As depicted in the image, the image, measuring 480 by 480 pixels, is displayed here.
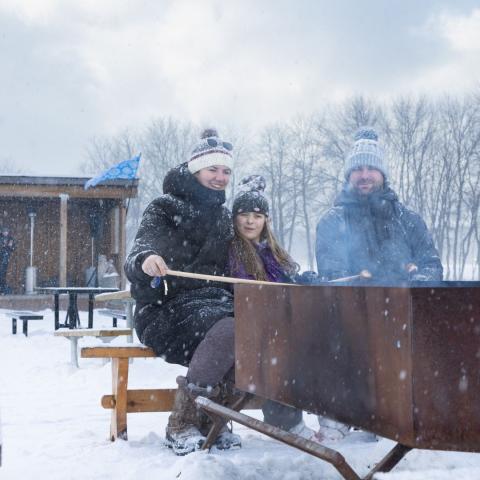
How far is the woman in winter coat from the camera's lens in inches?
138

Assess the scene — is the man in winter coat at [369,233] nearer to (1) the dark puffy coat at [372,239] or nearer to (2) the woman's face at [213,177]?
(1) the dark puffy coat at [372,239]

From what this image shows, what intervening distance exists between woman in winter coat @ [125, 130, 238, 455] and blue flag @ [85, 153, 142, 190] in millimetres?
10764

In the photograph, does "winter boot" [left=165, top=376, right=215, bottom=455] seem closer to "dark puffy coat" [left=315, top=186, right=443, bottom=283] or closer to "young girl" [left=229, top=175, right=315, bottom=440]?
"young girl" [left=229, top=175, right=315, bottom=440]

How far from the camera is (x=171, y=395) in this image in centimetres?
396

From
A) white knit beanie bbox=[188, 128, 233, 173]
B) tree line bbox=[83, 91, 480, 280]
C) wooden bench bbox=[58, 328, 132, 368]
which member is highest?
tree line bbox=[83, 91, 480, 280]

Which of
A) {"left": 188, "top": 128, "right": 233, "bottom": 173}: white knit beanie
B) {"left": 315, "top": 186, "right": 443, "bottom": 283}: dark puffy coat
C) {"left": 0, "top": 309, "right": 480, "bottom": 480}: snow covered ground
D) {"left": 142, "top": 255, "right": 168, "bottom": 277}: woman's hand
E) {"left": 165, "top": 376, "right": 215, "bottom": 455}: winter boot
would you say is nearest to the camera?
{"left": 0, "top": 309, "right": 480, "bottom": 480}: snow covered ground

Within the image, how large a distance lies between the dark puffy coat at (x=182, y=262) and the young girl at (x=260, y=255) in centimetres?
12

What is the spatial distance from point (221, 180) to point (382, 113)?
36.5 meters

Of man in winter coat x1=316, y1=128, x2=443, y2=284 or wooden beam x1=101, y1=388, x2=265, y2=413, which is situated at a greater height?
man in winter coat x1=316, y1=128, x2=443, y2=284

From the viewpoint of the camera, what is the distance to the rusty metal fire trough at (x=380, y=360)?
6.41ft

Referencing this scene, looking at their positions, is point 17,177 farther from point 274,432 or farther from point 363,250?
point 274,432

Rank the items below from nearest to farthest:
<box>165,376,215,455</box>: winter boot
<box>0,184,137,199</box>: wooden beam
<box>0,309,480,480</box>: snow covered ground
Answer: <box>0,309,480,480</box>: snow covered ground → <box>165,376,215,455</box>: winter boot → <box>0,184,137,199</box>: wooden beam

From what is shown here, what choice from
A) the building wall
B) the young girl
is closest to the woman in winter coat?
the young girl

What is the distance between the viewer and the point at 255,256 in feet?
13.2
